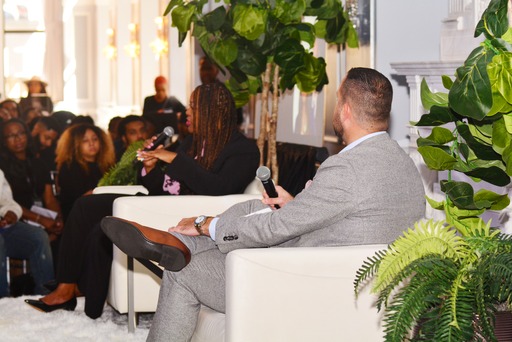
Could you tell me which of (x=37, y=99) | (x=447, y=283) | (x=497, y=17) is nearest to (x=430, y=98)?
(x=497, y=17)

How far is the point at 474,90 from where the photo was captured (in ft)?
7.25

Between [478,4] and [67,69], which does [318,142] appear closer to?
[478,4]

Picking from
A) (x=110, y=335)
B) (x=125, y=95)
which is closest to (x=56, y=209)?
(x=125, y=95)

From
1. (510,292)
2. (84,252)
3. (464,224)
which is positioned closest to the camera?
(510,292)

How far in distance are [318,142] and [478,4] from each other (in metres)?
2.15

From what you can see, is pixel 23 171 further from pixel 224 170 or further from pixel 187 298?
pixel 187 298

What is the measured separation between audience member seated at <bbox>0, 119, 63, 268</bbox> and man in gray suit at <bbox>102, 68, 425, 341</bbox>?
4029 millimetres

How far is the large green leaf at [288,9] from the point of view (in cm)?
A: 538

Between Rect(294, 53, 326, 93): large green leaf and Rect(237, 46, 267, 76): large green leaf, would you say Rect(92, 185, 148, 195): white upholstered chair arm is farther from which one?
Rect(294, 53, 326, 93): large green leaf

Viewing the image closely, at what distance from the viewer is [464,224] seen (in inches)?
103

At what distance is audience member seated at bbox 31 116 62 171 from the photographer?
8258 millimetres

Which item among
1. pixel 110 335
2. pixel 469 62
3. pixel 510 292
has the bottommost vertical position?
pixel 110 335

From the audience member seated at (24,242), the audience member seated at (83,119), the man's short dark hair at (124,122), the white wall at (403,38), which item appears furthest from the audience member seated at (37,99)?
the white wall at (403,38)

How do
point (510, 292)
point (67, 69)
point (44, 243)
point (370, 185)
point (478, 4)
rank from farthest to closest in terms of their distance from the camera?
point (67, 69), point (44, 243), point (478, 4), point (370, 185), point (510, 292)
